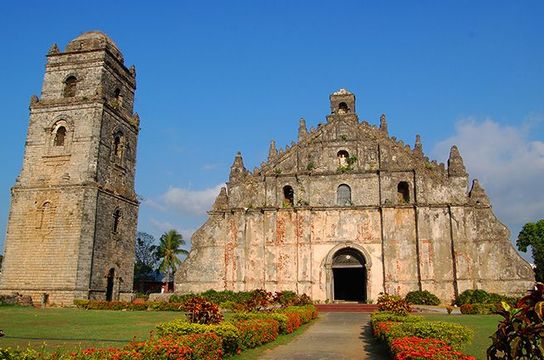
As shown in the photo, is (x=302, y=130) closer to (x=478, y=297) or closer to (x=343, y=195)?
(x=343, y=195)

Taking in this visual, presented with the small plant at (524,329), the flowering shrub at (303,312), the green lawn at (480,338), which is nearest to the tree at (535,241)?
the green lawn at (480,338)

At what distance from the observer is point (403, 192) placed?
102 feet

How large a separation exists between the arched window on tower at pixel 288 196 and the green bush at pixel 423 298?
928 cm

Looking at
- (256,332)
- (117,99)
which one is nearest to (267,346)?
(256,332)

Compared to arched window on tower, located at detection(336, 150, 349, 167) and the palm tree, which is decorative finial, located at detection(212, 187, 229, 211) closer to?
arched window on tower, located at detection(336, 150, 349, 167)

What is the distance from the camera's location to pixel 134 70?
37312mm

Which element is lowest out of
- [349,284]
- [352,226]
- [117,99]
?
[349,284]

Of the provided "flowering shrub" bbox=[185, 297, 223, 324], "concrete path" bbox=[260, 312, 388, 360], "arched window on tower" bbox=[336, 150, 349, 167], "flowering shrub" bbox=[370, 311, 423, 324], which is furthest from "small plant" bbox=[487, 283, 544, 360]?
"arched window on tower" bbox=[336, 150, 349, 167]

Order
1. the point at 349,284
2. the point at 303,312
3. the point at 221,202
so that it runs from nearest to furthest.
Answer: the point at 303,312 < the point at 221,202 < the point at 349,284

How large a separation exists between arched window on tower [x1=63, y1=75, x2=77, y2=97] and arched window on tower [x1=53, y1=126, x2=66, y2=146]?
2.66 m

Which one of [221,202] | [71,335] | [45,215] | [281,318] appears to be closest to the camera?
[71,335]

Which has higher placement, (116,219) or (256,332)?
(116,219)

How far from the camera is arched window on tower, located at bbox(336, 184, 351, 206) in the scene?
102 ft

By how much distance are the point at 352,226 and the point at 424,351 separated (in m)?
22.5
